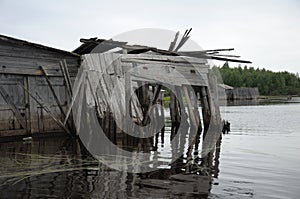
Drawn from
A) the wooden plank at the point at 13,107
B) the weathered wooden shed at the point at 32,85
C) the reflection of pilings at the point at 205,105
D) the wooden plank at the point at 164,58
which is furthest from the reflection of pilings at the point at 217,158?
the wooden plank at the point at 13,107

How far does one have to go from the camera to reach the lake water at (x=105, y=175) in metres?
7.43

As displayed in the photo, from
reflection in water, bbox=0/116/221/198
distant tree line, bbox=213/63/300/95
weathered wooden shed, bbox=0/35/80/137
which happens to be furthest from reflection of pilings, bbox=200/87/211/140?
distant tree line, bbox=213/63/300/95

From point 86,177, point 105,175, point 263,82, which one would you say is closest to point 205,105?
point 105,175

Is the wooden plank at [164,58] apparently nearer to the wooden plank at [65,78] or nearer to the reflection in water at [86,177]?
the wooden plank at [65,78]

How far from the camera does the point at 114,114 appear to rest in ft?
51.6

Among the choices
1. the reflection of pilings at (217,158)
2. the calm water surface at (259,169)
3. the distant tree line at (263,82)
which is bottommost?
the calm water surface at (259,169)

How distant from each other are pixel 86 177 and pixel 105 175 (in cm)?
44

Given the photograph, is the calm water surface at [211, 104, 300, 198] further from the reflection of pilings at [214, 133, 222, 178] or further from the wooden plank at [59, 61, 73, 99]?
the wooden plank at [59, 61, 73, 99]

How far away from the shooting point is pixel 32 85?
1570cm

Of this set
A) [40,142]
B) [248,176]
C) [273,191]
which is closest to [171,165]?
[248,176]

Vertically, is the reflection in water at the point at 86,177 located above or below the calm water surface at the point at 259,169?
above

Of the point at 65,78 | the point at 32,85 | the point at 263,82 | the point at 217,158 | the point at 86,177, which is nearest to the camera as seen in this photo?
the point at 86,177

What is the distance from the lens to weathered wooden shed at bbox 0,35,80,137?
48.9 ft

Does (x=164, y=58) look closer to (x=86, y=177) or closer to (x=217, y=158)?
(x=217, y=158)
